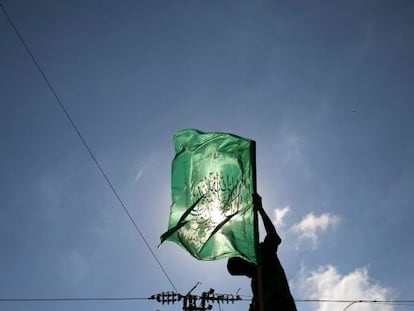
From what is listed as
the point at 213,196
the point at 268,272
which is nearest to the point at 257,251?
the point at 268,272

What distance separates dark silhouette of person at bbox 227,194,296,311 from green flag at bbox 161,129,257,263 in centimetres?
12

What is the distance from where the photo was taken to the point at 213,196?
5.67m

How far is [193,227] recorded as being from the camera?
5.56 metres

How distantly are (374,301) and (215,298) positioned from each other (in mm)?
7577

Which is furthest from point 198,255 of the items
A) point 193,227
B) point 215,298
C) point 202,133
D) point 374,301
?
point 215,298

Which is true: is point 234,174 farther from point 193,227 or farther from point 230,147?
point 193,227

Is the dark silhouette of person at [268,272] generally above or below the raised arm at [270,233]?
below

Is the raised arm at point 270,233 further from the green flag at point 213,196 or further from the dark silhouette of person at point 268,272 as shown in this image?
the green flag at point 213,196

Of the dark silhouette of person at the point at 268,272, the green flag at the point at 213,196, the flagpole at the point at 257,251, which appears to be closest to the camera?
the flagpole at the point at 257,251

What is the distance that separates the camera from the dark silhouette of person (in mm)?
4125

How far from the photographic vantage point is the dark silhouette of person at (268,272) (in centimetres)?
412

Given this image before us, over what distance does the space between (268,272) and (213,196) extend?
5.28 feet

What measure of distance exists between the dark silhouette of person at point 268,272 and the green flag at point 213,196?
0.12 meters

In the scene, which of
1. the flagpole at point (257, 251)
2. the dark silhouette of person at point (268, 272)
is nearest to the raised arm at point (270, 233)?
the dark silhouette of person at point (268, 272)
